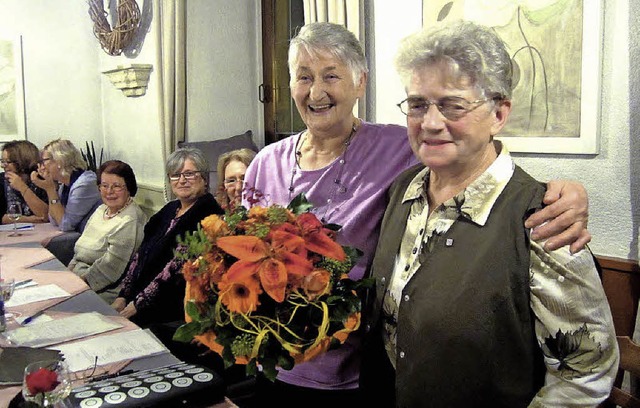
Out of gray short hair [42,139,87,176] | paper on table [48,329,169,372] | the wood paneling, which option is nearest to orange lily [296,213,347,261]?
paper on table [48,329,169,372]

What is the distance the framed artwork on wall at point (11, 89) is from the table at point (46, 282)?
2.56 meters

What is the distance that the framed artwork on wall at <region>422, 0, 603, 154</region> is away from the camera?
2.20m

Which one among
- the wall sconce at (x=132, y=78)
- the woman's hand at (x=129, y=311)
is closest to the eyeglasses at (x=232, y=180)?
the woman's hand at (x=129, y=311)

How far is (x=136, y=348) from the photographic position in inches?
74.7

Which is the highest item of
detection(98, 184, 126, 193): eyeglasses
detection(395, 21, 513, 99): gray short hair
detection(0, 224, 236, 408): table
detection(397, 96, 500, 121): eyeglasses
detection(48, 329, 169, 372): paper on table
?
detection(395, 21, 513, 99): gray short hair

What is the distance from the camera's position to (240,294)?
1.20m

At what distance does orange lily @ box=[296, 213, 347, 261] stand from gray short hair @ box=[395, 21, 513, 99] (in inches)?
16.5

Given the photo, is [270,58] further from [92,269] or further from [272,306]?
[272,306]

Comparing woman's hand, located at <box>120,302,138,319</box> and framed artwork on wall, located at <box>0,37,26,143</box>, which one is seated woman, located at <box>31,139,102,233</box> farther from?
framed artwork on wall, located at <box>0,37,26,143</box>

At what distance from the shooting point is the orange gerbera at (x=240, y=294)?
118 cm

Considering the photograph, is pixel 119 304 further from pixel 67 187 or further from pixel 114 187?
pixel 67 187

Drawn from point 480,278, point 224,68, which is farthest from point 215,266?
point 224,68

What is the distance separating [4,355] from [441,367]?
124 centimetres

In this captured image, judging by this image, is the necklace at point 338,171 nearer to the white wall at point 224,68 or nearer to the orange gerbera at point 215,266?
the orange gerbera at point 215,266
